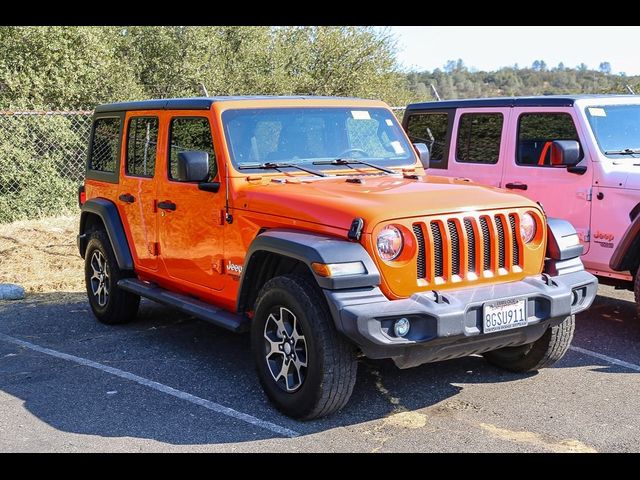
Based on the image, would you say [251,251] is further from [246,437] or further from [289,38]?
[289,38]

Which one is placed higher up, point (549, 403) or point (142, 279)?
point (142, 279)

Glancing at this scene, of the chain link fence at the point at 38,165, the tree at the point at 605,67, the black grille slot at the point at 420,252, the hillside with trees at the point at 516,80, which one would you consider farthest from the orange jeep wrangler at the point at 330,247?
the tree at the point at 605,67

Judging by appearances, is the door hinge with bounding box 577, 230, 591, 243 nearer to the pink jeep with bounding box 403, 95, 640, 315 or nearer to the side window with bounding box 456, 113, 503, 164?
the pink jeep with bounding box 403, 95, 640, 315

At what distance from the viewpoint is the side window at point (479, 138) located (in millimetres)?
7793

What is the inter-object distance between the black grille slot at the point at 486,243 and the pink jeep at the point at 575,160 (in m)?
2.13

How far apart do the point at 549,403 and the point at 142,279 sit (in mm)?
3570

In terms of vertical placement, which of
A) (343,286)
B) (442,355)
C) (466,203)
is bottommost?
(442,355)

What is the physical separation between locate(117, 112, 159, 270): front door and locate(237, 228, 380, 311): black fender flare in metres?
1.85

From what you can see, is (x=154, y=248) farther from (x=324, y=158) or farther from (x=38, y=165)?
(x=38, y=165)

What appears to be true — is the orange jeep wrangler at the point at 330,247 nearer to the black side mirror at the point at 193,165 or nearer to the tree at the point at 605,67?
the black side mirror at the point at 193,165

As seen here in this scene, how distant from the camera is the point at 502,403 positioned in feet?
16.4

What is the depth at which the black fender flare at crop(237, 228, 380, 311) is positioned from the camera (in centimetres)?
430
